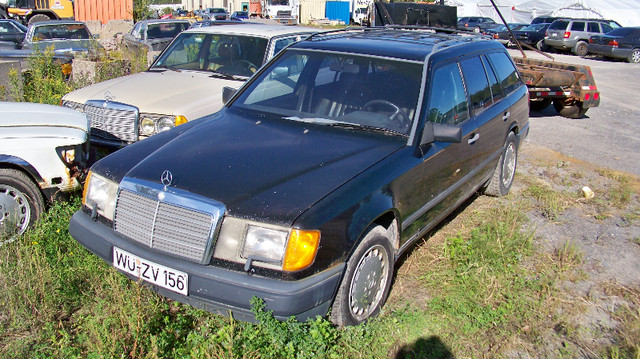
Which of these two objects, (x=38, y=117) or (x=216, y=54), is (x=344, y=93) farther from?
(x=216, y=54)

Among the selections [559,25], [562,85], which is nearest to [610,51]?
[559,25]

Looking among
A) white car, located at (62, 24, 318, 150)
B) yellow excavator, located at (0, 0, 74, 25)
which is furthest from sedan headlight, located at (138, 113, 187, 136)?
yellow excavator, located at (0, 0, 74, 25)

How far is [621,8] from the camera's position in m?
40.9

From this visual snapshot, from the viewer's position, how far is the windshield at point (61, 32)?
44.9 feet

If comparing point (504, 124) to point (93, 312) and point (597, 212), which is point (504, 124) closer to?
point (597, 212)

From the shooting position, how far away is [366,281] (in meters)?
3.42

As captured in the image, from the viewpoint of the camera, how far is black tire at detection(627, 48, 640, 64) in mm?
23359

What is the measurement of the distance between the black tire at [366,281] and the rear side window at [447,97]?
3.74ft

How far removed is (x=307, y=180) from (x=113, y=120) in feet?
11.4

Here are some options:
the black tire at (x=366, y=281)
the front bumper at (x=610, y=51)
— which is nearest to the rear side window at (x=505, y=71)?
the black tire at (x=366, y=281)

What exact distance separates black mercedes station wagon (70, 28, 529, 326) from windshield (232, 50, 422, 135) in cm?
1

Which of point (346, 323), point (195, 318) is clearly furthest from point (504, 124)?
point (195, 318)

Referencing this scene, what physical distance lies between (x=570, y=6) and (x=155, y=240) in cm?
4421

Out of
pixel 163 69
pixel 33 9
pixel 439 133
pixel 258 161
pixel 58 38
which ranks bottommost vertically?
pixel 258 161
